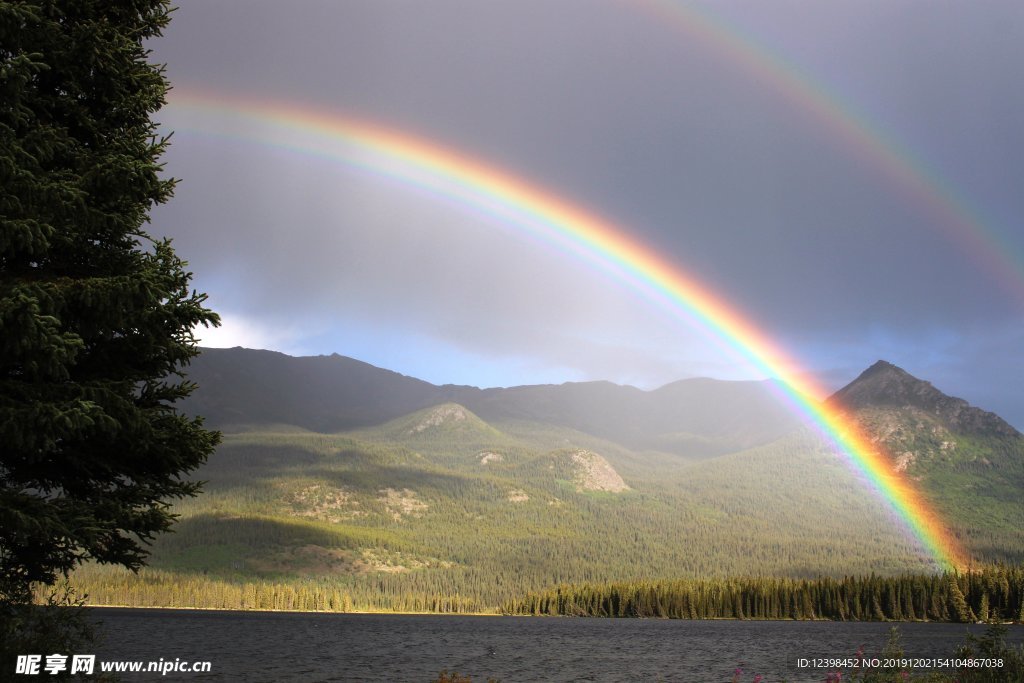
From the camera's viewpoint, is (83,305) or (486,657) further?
(486,657)

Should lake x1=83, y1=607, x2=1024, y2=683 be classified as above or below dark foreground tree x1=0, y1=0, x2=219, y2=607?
below

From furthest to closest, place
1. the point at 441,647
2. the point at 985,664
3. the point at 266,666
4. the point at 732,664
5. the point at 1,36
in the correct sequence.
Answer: the point at 441,647 → the point at 732,664 → the point at 266,666 → the point at 985,664 → the point at 1,36

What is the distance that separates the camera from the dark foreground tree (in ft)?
57.1

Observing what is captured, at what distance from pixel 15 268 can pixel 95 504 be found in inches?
234

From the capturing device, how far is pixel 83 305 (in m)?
18.7

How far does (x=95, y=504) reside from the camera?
64.1 feet

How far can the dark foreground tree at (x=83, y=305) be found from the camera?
1739 centimetres

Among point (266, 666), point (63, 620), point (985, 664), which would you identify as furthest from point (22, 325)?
point (266, 666)

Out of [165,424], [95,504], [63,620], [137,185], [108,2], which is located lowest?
[63,620]

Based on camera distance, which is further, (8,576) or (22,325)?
(8,576)

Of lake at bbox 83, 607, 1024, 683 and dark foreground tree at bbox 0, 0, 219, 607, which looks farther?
lake at bbox 83, 607, 1024, 683

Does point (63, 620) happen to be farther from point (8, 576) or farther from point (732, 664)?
point (732, 664)

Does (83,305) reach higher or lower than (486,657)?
higher

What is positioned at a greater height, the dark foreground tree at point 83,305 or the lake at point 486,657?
the dark foreground tree at point 83,305
